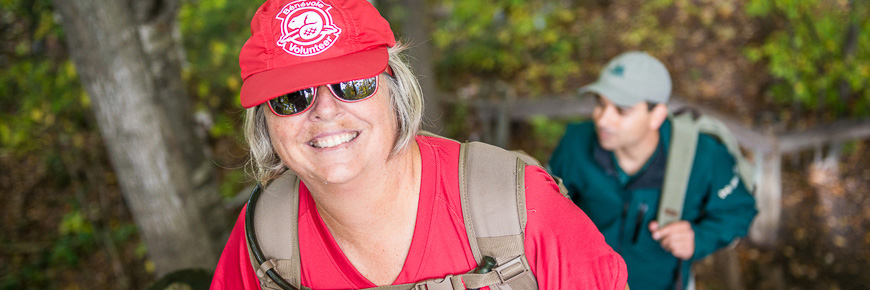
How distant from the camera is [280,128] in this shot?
1436mm

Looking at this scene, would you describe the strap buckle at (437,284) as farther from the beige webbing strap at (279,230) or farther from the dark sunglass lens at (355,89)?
the dark sunglass lens at (355,89)

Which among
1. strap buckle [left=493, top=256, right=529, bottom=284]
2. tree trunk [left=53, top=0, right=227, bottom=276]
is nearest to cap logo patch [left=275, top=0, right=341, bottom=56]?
strap buckle [left=493, top=256, right=529, bottom=284]

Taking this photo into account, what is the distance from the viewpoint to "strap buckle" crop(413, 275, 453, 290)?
147 centimetres

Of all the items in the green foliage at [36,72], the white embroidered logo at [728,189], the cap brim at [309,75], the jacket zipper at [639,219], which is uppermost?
the green foliage at [36,72]

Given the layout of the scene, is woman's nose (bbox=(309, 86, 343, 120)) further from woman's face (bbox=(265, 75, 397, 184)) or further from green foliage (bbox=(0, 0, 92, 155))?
green foliage (bbox=(0, 0, 92, 155))

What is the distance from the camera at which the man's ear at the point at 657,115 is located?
243 cm

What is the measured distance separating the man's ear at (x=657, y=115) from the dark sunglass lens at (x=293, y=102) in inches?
66.9

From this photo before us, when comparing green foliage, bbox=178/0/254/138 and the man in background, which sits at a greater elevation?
green foliage, bbox=178/0/254/138

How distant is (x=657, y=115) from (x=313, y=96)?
5.64 feet

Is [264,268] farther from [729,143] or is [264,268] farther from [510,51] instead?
[510,51]

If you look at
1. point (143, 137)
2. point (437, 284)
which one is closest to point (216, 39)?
point (143, 137)

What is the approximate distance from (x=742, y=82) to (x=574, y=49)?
276cm

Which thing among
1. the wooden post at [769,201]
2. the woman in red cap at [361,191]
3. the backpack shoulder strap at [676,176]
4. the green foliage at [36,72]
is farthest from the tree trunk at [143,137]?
the wooden post at [769,201]

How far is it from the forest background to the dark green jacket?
113 centimetres
